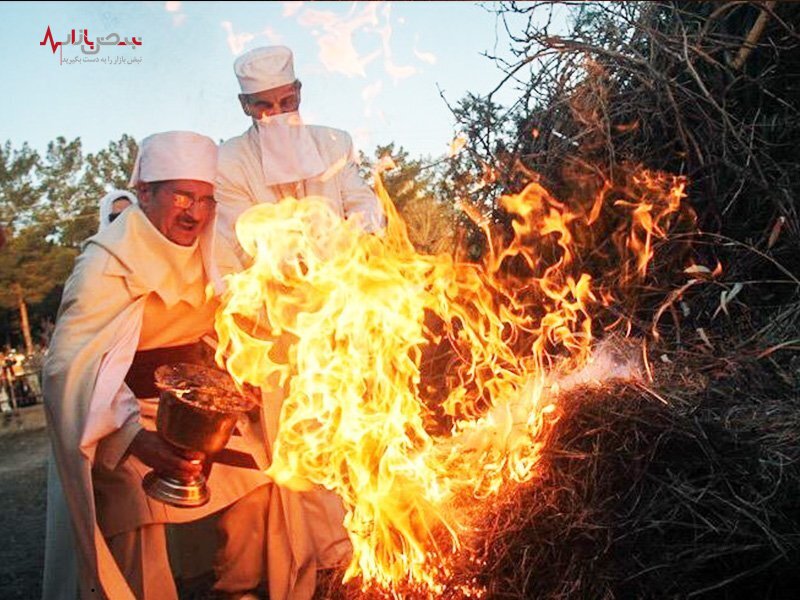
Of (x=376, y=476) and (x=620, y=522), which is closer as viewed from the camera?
(x=620, y=522)

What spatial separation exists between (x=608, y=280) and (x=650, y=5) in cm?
207

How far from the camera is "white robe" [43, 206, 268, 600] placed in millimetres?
3709

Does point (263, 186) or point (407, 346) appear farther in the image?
point (263, 186)

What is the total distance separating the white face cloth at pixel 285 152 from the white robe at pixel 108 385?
139 cm

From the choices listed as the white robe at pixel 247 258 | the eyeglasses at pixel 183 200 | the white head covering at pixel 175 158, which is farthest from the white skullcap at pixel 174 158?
the white robe at pixel 247 258

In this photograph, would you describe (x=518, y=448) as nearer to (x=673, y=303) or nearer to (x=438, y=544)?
(x=438, y=544)

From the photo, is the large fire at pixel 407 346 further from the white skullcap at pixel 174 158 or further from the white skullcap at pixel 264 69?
the white skullcap at pixel 264 69

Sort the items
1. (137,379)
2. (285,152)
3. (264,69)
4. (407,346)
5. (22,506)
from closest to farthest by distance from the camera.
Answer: (407,346)
(137,379)
(264,69)
(285,152)
(22,506)

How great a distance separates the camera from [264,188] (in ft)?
18.5

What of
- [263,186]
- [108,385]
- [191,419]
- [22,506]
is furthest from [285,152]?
[22,506]

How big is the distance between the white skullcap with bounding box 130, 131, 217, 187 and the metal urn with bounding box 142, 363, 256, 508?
1098 millimetres

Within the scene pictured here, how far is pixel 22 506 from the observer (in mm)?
8008

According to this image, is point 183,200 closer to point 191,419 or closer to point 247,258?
point 247,258

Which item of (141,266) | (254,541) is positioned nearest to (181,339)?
(141,266)
